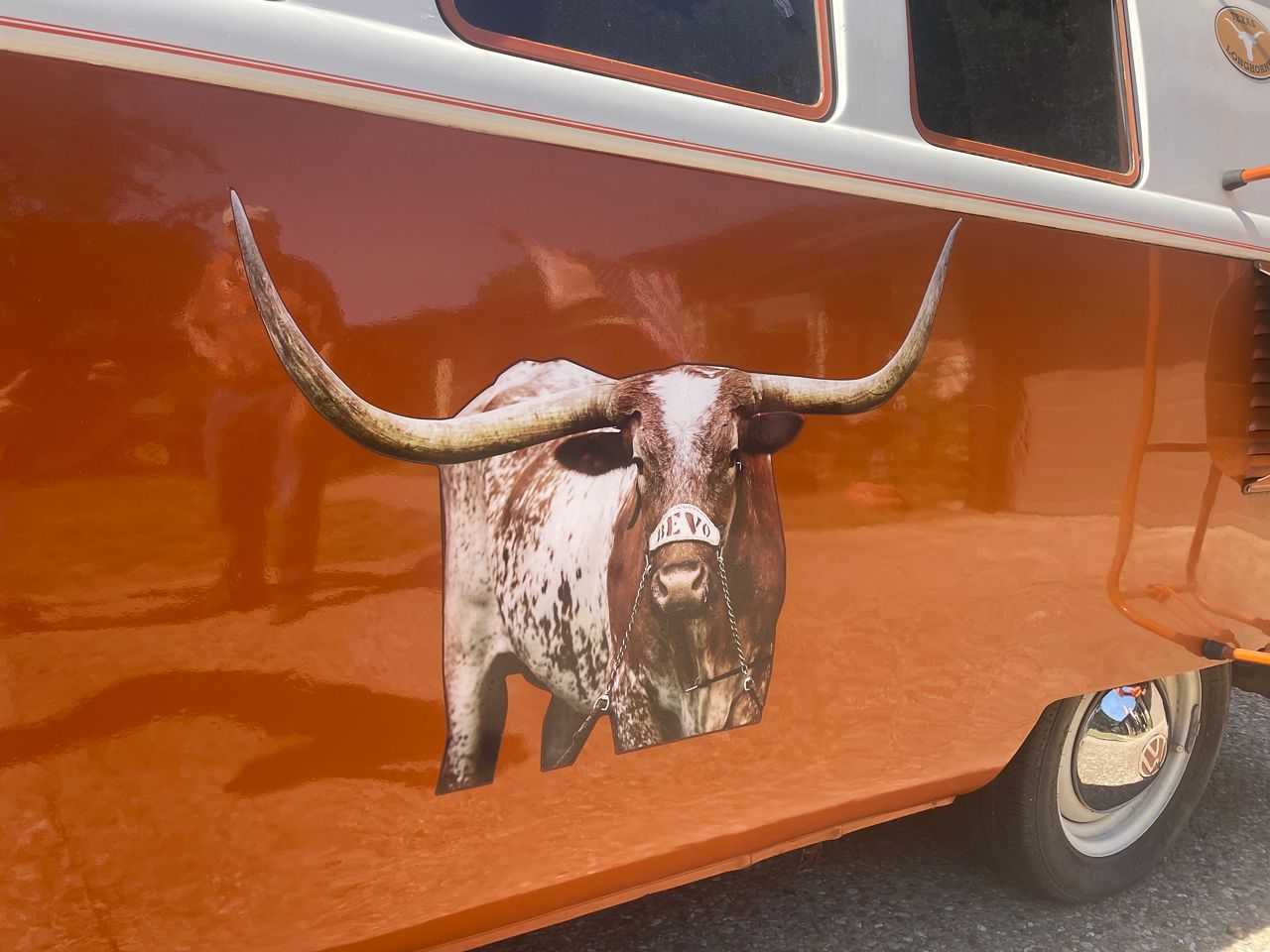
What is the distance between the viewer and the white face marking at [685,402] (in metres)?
1.89

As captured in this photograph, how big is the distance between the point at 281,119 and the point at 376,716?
3.12 feet

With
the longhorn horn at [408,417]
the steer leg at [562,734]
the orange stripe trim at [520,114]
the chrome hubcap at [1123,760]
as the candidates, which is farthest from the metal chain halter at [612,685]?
the chrome hubcap at [1123,760]

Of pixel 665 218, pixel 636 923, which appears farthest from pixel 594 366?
pixel 636 923

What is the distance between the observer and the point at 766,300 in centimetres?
200

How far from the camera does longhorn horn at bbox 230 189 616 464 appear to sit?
1.52 meters

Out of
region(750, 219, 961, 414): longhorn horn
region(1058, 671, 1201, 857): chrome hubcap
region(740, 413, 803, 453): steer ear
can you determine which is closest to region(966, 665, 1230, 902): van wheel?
region(1058, 671, 1201, 857): chrome hubcap

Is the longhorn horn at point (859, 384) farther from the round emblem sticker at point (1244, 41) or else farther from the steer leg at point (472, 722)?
the round emblem sticker at point (1244, 41)

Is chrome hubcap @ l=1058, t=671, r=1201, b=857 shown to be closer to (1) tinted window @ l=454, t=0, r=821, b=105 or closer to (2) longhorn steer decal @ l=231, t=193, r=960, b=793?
(2) longhorn steer decal @ l=231, t=193, r=960, b=793

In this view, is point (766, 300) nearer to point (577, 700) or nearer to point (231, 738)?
point (577, 700)

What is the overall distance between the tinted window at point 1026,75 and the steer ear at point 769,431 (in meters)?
0.76

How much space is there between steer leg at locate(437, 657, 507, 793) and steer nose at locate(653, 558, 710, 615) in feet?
1.09

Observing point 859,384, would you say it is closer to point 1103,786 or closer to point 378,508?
point 378,508

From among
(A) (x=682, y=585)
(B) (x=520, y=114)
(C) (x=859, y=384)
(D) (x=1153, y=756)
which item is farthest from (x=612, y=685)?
(D) (x=1153, y=756)

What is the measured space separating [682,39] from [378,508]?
1056 millimetres
